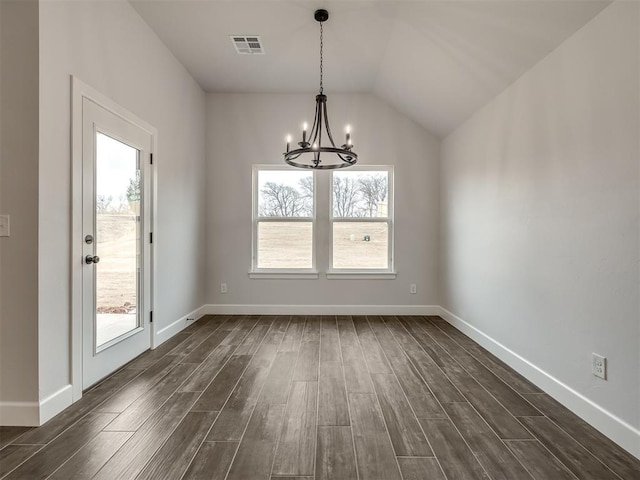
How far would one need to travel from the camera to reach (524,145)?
2.78 meters

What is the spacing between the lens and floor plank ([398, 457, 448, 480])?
1565mm

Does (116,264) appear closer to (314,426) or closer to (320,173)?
(314,426)

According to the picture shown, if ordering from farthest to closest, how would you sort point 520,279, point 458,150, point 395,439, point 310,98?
1. point 310,98
2. point 458,150
3. point 520,279
4. point 395,439

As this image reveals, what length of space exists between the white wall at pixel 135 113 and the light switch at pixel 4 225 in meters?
0.19

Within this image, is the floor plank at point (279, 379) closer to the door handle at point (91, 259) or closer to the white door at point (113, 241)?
the white door at point (113, 241)

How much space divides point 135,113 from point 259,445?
2860 millimetres

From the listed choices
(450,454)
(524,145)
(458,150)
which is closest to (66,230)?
(450,454)

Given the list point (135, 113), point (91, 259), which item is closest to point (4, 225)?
point (91, 259)

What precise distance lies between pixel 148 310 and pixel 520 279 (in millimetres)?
3375

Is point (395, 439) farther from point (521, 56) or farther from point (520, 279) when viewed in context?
point (521, 56)

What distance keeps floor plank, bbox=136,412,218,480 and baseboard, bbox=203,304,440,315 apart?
8.54ft

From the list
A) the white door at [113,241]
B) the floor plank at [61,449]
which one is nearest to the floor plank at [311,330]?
the white door at [113,241]

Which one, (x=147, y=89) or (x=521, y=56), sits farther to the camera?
(x=147, y=89)

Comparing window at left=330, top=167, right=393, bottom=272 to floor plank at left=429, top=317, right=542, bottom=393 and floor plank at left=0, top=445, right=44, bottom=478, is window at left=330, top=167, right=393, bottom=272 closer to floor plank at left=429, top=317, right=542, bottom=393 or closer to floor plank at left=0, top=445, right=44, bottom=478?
floor plank at left=429, top=317, right=542, bottom=393
